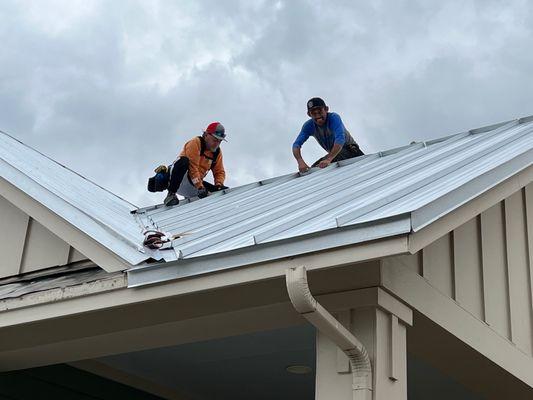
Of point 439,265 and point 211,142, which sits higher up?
point 211,142

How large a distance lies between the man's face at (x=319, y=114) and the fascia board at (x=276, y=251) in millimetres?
6364

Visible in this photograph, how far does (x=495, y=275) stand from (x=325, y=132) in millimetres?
5010

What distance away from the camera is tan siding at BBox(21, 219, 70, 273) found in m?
6.02

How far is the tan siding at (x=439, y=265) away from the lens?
17.5 ft

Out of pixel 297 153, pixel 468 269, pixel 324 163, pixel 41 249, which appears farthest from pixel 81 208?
pixel 297 153

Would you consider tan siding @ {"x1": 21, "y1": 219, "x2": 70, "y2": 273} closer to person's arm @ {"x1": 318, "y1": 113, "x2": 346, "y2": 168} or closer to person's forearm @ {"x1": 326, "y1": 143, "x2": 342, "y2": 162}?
person's arm @ {"x1": 318, "y1": 113, "x2": 346, "y2": 168}

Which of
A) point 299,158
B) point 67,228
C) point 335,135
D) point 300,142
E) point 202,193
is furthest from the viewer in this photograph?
point 300,142

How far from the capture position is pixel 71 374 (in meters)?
6.43

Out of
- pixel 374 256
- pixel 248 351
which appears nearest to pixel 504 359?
pixel 248 351

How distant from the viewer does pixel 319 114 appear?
10883mm

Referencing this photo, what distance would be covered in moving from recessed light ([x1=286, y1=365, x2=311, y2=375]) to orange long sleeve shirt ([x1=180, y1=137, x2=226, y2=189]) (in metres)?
→ 4.07

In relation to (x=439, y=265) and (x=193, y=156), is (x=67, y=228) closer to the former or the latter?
(x=439, y=265)

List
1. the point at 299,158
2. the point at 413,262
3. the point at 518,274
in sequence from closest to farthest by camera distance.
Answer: the point at 413,262, the point at 518,274, the point at 299,158

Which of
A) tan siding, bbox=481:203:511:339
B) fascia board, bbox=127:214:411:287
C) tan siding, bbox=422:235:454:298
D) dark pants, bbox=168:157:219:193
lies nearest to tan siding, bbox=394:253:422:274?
tan siding, bbox=422:235:454:298
